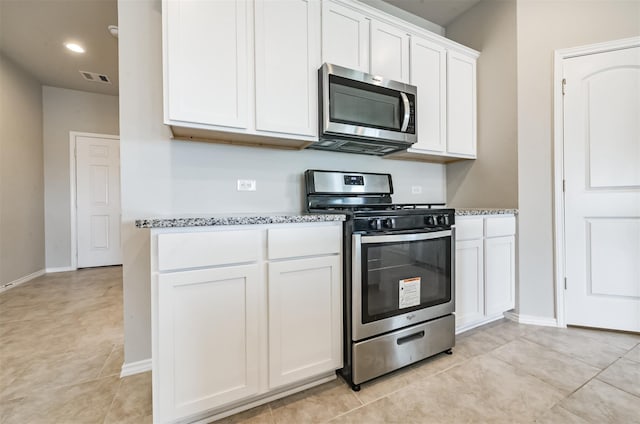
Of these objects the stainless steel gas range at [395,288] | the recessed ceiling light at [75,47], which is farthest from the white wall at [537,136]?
the recessed ceiling light at [75,47]

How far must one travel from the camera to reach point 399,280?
5.28 feet

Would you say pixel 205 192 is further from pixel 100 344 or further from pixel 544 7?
pixel 544 7

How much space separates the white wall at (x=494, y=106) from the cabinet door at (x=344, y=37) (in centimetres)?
131

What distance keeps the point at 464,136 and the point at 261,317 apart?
2.30 m

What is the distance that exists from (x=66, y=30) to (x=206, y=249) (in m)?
3.42

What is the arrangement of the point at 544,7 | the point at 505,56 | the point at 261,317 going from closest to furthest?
the point at 261,317
the point at 544,7
the point at 505,56

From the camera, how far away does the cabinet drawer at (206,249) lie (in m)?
1.11

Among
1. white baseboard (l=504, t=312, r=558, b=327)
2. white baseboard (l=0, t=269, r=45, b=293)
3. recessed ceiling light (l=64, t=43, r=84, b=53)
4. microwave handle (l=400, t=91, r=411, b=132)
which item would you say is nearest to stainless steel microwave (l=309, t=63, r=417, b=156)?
microwave handle (l=400, t=91, r=411, b=132)

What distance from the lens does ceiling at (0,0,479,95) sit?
8.30 feet

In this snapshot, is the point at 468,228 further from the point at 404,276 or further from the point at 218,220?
the point at 218,220

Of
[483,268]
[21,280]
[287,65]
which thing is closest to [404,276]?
[483,268]

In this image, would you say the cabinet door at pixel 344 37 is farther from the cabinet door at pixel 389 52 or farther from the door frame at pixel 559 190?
the door frame at pixel 559 190

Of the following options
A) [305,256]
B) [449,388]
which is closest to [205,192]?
[305,256]

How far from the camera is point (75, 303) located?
110 inches
